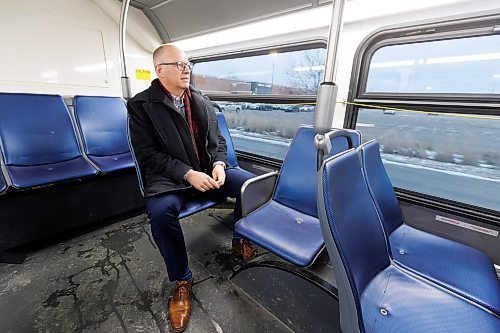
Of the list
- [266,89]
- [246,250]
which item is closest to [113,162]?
[246,250]

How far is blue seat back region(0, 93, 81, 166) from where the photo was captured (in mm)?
1902

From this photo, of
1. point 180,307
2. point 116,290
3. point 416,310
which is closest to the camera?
point 416,310

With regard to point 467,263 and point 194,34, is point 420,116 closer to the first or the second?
point 467,263

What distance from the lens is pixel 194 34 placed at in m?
2.70

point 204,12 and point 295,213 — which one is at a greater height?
point 204,12

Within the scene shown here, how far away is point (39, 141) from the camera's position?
79.8 inches

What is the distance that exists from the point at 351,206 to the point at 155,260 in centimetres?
153

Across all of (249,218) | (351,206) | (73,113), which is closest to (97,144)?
(73,113)

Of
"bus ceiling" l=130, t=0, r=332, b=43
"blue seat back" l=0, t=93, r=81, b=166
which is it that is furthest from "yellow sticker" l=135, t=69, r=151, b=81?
"blue seat back" l=0, t=93, r=81, b=166

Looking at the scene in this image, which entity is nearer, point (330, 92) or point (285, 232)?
point (330, 92)

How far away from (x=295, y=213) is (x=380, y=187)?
A: 1.77 feet

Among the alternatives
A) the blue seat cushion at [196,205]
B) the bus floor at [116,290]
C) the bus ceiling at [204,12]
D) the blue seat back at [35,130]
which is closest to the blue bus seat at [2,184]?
the blue seat back at [35,130]

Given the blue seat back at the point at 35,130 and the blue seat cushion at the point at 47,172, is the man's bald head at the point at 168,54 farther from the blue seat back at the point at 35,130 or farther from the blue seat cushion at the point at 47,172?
the blue seat back at the point at 35,130

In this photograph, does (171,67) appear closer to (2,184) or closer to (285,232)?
(285,232)
